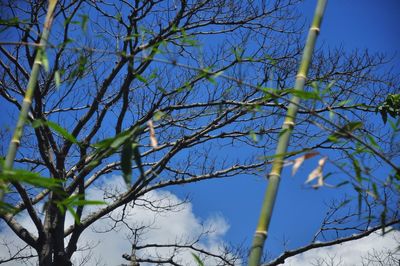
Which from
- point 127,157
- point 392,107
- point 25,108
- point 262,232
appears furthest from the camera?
point 392,107

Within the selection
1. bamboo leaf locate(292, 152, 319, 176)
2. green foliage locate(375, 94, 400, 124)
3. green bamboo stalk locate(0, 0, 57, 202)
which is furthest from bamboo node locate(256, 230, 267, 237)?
green foliage locate(375, 94, 400, 124)

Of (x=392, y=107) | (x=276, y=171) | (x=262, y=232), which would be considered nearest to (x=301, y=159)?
(x=276, y=171)

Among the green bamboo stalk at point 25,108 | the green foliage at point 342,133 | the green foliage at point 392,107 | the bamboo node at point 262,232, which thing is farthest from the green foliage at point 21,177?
the green foliage at point 392,107

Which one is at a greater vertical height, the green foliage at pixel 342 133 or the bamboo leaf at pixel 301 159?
the green foliage at pixel 342 133

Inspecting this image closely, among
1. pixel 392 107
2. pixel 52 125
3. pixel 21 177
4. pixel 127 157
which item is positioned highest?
pixel 392 107

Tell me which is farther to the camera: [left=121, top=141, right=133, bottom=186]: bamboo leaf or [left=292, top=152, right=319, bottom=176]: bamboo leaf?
[left=121, top=141, right=133, bottom=186]: bamboo leaf

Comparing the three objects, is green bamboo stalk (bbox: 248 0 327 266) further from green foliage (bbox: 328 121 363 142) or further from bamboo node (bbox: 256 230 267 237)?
green foliage (bbox: 328 121 363 142)

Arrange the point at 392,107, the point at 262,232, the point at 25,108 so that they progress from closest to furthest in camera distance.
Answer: the point at 262,232, the point at 25,108, the point at 392,107

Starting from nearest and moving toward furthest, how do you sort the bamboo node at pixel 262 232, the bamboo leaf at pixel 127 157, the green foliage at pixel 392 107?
the bamboo node at pixel 262 232, the bamboo leaf at pixel 127 157, the green foliage at pixel 392 107

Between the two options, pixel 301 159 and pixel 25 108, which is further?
pixel 25 108

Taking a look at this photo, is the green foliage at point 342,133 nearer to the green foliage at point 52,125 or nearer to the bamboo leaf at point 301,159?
the bamboo leaf at point 301,159

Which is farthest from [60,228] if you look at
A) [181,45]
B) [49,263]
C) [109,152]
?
[109,152]

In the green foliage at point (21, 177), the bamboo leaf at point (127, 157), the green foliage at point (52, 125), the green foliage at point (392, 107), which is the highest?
the green foliage at point (392, 107)

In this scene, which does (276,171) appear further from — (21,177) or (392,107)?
(392,107)
